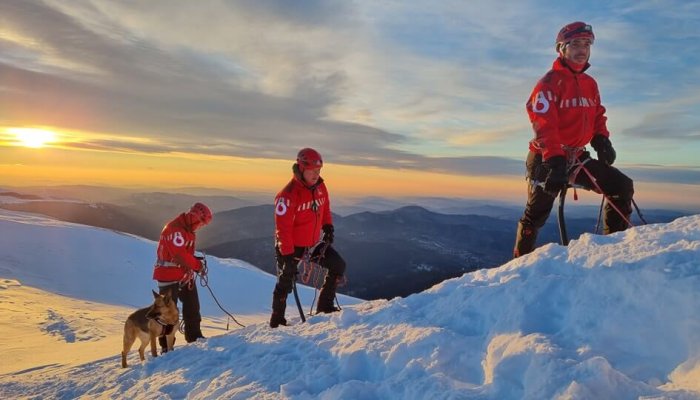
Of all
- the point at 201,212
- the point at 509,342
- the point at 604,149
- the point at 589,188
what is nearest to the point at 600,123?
the point at 604,149

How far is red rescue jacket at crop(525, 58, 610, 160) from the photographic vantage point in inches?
211

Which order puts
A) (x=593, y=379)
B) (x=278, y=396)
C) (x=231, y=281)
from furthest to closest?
(x=231, y=281)
(x=278, y=396)
(x=593, y=379)

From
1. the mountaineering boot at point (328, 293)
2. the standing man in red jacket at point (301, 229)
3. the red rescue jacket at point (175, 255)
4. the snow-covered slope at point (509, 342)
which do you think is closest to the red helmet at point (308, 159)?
the standing man in red jacket at point (301, 229)

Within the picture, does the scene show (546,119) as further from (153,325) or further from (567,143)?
(153,325)

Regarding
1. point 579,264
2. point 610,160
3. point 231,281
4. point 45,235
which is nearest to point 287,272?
point 579,264

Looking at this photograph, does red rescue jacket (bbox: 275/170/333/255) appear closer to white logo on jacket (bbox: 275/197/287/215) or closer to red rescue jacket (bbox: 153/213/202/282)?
white logo on jacket (bbox: 275/197/287/215)

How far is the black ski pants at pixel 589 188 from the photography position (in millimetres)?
5480

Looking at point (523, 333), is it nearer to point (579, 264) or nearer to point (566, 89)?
point (579, 264)

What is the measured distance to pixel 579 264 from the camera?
154 inches

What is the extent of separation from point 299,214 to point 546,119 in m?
3.86

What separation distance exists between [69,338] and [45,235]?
20.4 m

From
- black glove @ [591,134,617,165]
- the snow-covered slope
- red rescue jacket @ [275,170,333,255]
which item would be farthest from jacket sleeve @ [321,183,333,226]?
black glove @ [591,134,617,165]

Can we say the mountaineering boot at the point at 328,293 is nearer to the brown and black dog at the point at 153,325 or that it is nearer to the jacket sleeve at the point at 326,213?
the jacket sleeve at the point at 326,213

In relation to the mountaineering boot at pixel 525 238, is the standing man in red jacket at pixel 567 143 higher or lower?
higher
